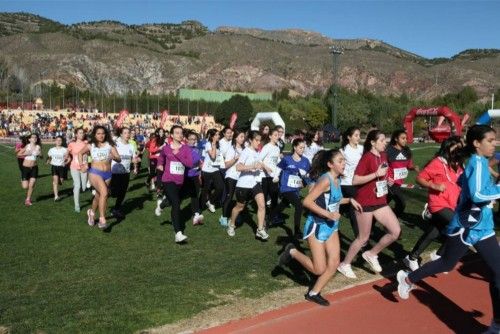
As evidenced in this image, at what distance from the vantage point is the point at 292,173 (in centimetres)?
838

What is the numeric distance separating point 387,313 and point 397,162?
365cm

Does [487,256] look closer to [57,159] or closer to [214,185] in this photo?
[214,185]

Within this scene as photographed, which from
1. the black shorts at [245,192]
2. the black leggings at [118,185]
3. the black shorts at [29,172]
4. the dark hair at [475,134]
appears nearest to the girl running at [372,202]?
the dark hair at [475,134]

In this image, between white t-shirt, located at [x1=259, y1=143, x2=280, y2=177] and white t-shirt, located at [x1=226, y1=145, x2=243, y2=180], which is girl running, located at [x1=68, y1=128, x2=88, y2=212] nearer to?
white t-shirt, located at [x1=226, y1=145, x2=243, y2=180]

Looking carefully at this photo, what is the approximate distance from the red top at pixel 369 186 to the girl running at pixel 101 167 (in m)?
4.85

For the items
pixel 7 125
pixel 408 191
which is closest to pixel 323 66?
pixel 7 125

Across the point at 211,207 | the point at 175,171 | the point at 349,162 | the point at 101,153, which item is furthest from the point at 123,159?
the point at 349,162

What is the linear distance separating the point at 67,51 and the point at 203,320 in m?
164

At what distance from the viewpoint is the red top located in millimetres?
6184

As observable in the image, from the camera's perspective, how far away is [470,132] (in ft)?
15.5

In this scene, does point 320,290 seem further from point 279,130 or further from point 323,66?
point 323,66

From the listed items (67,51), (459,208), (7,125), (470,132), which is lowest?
(7,125)

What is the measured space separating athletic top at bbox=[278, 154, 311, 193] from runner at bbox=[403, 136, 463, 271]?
2477mm

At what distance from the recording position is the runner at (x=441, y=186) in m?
6.09
